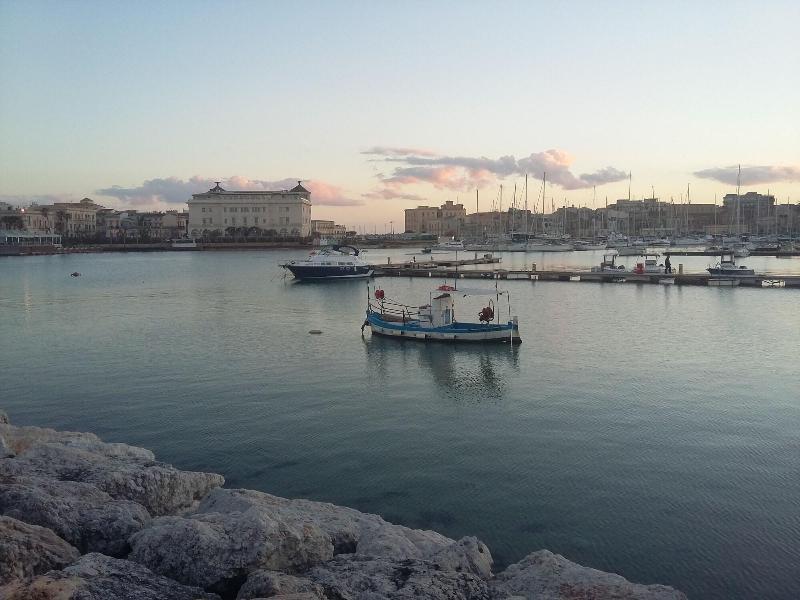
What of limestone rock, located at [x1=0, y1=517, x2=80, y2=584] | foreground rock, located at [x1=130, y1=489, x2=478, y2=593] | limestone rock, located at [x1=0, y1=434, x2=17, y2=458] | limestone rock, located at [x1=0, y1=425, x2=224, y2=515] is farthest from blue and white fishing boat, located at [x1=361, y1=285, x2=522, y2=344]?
limestone rock, located at [x1=0, y1=517, x2=80, y2=584]

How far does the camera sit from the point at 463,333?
26359 millimetres

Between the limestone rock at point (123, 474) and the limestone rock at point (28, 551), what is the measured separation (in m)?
2.24

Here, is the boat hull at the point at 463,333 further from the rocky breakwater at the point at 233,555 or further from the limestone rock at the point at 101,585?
the limestone rock at the point at 101,585

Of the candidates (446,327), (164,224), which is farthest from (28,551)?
(164,224)

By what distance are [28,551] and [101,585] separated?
1.28 meters

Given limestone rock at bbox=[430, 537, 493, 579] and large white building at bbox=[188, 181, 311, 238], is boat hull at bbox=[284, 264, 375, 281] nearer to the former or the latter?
limestone rock at bbox=[430, 537, 493, 579]

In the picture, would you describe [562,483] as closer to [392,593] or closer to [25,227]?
[392,593]

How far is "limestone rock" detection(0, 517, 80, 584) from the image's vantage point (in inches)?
274

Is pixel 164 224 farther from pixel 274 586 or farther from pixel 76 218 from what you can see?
pixel 274 586

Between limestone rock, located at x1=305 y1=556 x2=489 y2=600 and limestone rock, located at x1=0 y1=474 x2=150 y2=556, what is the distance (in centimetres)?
270

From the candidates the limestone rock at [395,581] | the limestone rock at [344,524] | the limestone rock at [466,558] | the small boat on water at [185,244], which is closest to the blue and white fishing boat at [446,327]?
the limestone rock at [344,524]

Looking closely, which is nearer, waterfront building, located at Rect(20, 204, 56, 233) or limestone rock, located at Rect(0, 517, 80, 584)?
Answer: limestone rock, located at Rect(0, 517, 80, 584)

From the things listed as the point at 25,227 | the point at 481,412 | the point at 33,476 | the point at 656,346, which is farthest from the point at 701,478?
the point at 25,227

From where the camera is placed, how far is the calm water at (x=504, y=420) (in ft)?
34.4
